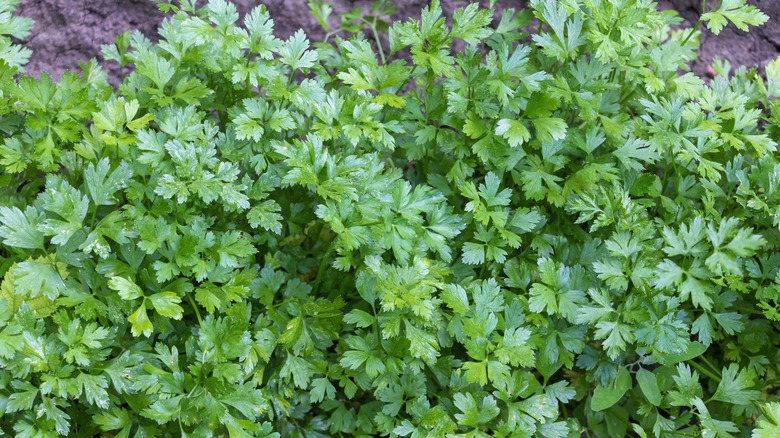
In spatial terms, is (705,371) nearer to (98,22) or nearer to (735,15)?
(735,15)

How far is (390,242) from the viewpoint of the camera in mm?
2277

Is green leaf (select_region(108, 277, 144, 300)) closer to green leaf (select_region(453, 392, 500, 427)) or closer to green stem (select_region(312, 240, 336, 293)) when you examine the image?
green stem (select_region(312, 240, 336, 293))

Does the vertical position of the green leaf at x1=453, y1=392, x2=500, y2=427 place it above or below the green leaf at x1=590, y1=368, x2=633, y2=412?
above

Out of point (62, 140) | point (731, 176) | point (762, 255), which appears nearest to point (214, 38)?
point (62, 140)

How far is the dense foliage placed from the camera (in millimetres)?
2184

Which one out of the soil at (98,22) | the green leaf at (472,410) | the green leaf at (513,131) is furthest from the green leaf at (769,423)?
the soil at (98,22)

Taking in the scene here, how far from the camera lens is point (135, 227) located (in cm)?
222

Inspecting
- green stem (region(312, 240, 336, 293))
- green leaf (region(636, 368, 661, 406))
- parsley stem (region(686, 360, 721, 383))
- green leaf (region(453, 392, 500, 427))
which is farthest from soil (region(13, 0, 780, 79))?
green leaf (region(453, 392, 500, 427))

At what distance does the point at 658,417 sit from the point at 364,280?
46.0 inches

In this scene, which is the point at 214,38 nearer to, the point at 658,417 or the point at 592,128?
the point at 592,128

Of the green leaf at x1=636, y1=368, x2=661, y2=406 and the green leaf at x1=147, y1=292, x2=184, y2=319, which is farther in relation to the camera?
the green leaf at x1=636, y1=368, x2=661, y2=406

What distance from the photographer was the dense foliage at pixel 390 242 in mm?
2184

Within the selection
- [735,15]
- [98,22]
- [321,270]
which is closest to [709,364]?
[735,15]

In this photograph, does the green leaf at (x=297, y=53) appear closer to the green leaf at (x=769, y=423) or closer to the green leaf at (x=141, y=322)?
the green leaf at (x=141, y=322)
